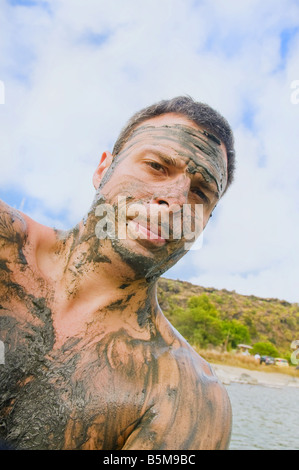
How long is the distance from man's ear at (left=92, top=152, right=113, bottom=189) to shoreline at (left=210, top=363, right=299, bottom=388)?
23393 mm

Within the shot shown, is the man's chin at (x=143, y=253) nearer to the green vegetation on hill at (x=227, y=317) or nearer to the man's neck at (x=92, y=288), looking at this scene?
the man's neck at (x=92, y=288)

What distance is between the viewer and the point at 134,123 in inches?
95.7

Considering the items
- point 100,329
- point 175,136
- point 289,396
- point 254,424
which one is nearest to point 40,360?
point 100,329

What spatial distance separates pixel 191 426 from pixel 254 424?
47.0 ft

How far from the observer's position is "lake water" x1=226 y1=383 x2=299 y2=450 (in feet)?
36.1

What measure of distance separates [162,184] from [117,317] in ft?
2.53

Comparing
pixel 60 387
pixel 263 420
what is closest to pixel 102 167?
pixel 60 387

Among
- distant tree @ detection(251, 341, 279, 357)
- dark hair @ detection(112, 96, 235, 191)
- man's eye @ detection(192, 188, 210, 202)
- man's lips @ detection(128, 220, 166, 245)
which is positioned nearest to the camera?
man's lips @ detection(128, 220, 166, 245)

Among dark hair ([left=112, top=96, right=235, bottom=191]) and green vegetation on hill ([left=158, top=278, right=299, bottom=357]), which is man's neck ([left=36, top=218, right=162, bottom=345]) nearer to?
dark hair ([left=112, top=96, right=235, bottom=191])

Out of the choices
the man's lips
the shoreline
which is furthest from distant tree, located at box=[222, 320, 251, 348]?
the man's lips

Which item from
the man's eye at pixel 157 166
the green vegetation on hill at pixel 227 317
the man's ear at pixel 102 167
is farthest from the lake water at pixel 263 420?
the green vegetation on hill at pixel 227 317

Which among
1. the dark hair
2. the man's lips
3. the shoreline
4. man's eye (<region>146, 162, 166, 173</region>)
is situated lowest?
the shoreline

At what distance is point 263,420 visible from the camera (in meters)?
14.5
